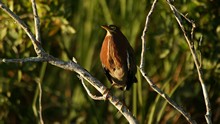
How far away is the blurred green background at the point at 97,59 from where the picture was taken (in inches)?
180

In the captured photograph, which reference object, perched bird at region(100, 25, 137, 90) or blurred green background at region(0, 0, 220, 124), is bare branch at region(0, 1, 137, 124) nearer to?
perched bird at region(100, 25, 137, 90)

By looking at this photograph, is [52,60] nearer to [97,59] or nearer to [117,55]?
[117,55]

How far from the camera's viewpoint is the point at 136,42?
17.3 ft

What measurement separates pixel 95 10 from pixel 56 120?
1.18 m

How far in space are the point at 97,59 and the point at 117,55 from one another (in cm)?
228

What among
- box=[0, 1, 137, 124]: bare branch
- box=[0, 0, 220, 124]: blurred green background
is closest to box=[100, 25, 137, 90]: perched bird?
box=[0, 1, 137, 124]: bare branch

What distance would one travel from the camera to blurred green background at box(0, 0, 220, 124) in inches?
180

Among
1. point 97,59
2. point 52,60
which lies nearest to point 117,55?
point 52,60

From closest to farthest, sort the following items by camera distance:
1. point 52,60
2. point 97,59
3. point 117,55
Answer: point 52,60, point 117,55, point 97,59

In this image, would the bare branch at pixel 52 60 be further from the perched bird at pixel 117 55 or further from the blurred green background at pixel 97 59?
the blurred green background at pixel 97 59

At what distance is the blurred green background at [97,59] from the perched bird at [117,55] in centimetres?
70

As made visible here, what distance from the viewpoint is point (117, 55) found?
3586 millimetres

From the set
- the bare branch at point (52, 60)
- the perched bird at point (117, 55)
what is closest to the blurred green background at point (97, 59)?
the perched bird at point (117, 55)

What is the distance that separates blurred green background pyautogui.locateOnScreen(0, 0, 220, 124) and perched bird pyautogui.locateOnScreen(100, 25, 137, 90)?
70 cm
